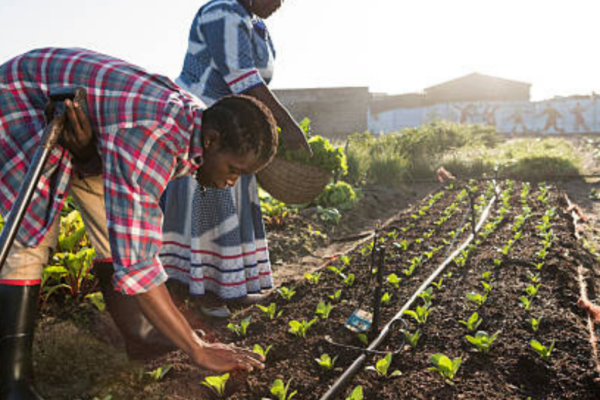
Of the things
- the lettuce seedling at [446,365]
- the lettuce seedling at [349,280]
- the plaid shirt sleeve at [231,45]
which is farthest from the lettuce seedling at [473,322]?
the plaid shirt sleeve at [231,45]

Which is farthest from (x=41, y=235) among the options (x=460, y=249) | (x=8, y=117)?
(x=460, y=249)

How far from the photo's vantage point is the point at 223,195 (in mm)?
2703

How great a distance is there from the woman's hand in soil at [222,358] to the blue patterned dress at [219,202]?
3.36 ft

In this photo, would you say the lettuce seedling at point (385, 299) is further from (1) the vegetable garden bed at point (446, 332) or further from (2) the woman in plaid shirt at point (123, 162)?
(2) the woman in plaid shirt at point (123, 162)

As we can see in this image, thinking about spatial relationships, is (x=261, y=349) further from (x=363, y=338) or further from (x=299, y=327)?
(x=363, y=338)

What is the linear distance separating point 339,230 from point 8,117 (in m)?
4.53

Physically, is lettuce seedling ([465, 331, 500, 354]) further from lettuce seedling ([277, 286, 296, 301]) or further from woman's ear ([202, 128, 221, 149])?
woman's ear ([202, 128, 221, 149])

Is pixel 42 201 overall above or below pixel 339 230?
above

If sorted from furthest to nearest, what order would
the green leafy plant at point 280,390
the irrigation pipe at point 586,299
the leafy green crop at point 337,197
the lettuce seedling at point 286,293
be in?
the leafy green crop at point 337,197, the lettuce seedling at point 286,293, the irrigation pipe at point 586,299, the green leafy plant at point 280,390

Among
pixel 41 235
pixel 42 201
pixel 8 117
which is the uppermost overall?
pixel 8 117

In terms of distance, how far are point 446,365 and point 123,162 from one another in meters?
1.54

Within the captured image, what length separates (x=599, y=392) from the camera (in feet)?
6.35

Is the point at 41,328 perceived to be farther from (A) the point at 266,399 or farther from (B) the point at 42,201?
(A) the point at 266,399

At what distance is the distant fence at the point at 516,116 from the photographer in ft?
76.5
